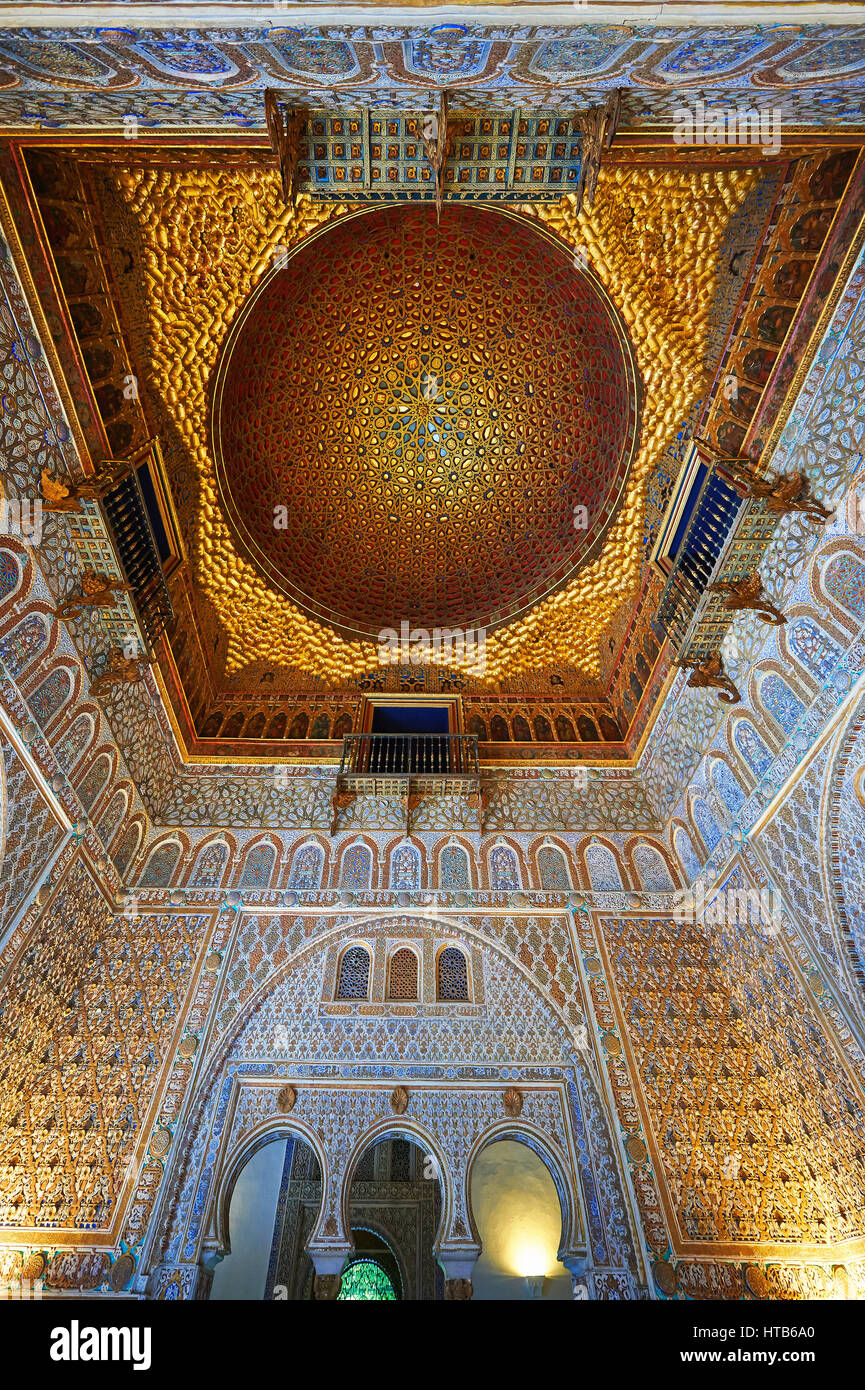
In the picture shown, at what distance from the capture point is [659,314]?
19.1 ft

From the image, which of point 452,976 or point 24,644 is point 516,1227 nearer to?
point 452,976

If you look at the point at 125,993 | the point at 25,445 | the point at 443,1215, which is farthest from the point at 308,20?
the point at 443,1215

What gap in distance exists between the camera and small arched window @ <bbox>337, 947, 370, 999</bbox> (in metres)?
5.95

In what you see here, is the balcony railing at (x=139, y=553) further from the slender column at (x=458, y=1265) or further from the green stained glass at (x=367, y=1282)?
the green stained glass at (x=367, y=1282)

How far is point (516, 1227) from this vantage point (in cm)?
837

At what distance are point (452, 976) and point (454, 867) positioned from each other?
44.9 inches

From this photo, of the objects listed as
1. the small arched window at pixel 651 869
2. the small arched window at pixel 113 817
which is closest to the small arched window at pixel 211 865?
the small arched window at pixel 113 817

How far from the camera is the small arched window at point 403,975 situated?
19.5ft

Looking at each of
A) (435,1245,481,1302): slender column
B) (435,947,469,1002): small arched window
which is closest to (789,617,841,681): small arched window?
(435,947,469,1002): small arched window

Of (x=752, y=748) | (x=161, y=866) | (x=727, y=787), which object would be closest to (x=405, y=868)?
(x=161, y=866)

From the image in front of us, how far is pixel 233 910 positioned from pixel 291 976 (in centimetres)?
98

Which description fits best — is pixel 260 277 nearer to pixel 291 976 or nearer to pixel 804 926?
pixel 291 976

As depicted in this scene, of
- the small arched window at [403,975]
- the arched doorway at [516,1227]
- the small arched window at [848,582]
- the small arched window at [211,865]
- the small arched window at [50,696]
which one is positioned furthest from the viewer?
the arched doorway at [516,1227]

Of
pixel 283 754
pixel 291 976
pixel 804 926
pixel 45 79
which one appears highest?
pixel 283 754
